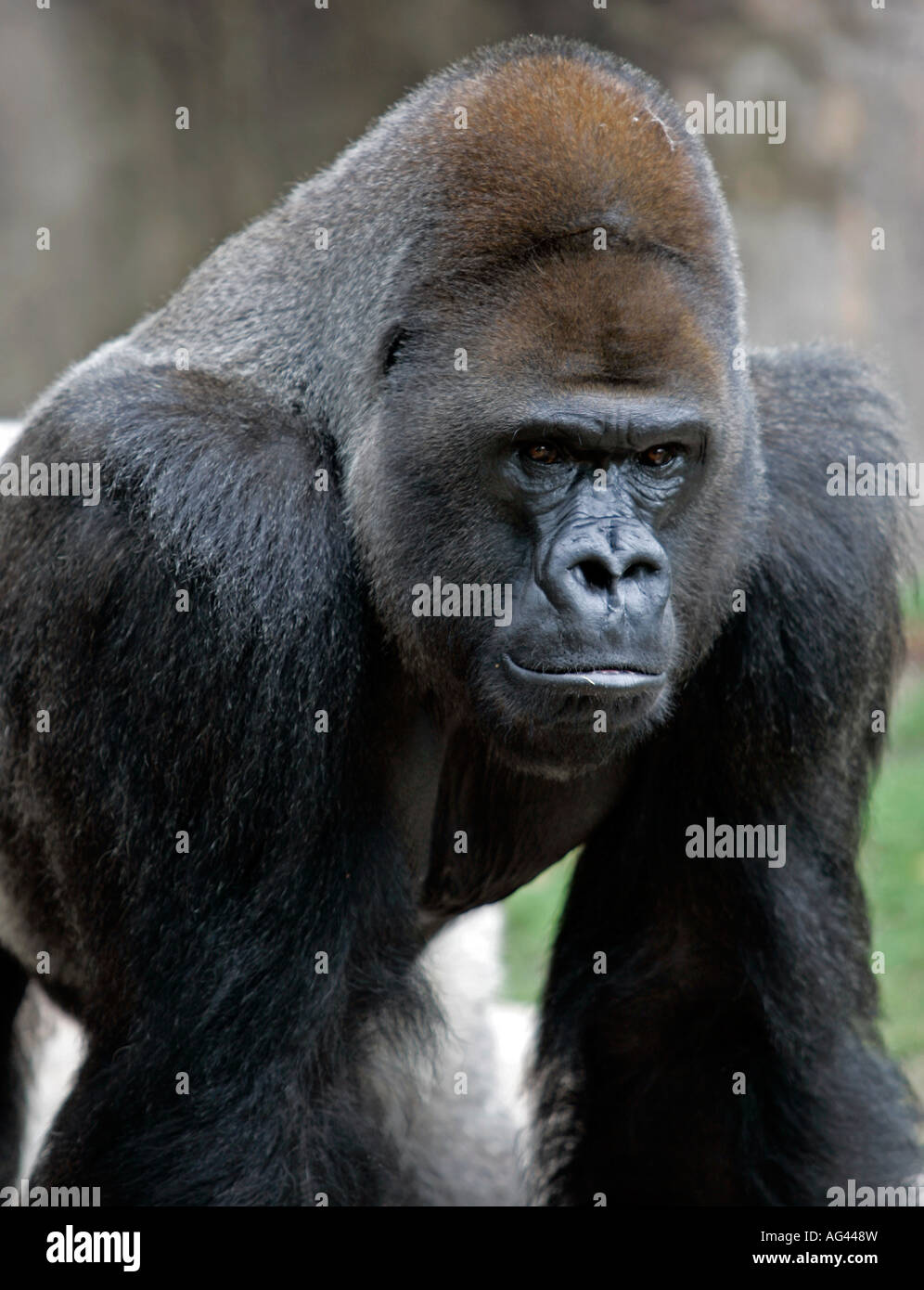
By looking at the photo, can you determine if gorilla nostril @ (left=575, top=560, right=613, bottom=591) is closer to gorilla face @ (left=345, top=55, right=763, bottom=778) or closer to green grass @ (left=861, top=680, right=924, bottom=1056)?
gorilla face @ (left=345, top=55, right=763, bottom=778)

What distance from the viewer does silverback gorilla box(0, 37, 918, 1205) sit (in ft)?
12.2

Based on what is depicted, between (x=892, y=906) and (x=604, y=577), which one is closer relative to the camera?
(x=604, y=577)

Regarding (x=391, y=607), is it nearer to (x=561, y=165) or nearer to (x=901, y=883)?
(x=561, y=165)

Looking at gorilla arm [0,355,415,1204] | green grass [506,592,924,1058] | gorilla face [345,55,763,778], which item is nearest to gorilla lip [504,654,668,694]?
gorilla face [345,55,763,778]

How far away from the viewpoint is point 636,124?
13.1 ft

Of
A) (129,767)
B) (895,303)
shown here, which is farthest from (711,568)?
(895,303)

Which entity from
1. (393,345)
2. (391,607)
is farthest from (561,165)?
(391,607)

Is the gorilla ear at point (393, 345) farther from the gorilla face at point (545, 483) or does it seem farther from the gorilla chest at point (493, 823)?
the gorilla chest at point (493, 823)

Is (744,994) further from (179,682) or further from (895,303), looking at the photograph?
(895,303)

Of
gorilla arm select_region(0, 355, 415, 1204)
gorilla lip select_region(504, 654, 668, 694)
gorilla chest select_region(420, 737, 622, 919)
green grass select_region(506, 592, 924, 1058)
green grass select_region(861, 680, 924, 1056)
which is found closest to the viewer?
gorilla lip select_region(504, 654, 668, 694)

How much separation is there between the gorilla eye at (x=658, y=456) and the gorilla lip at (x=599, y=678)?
55 cm

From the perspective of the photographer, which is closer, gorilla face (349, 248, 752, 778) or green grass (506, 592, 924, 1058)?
gorilla face (349, 248, 752, 778)

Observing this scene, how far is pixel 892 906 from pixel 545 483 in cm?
596

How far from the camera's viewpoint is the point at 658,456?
152 inches
